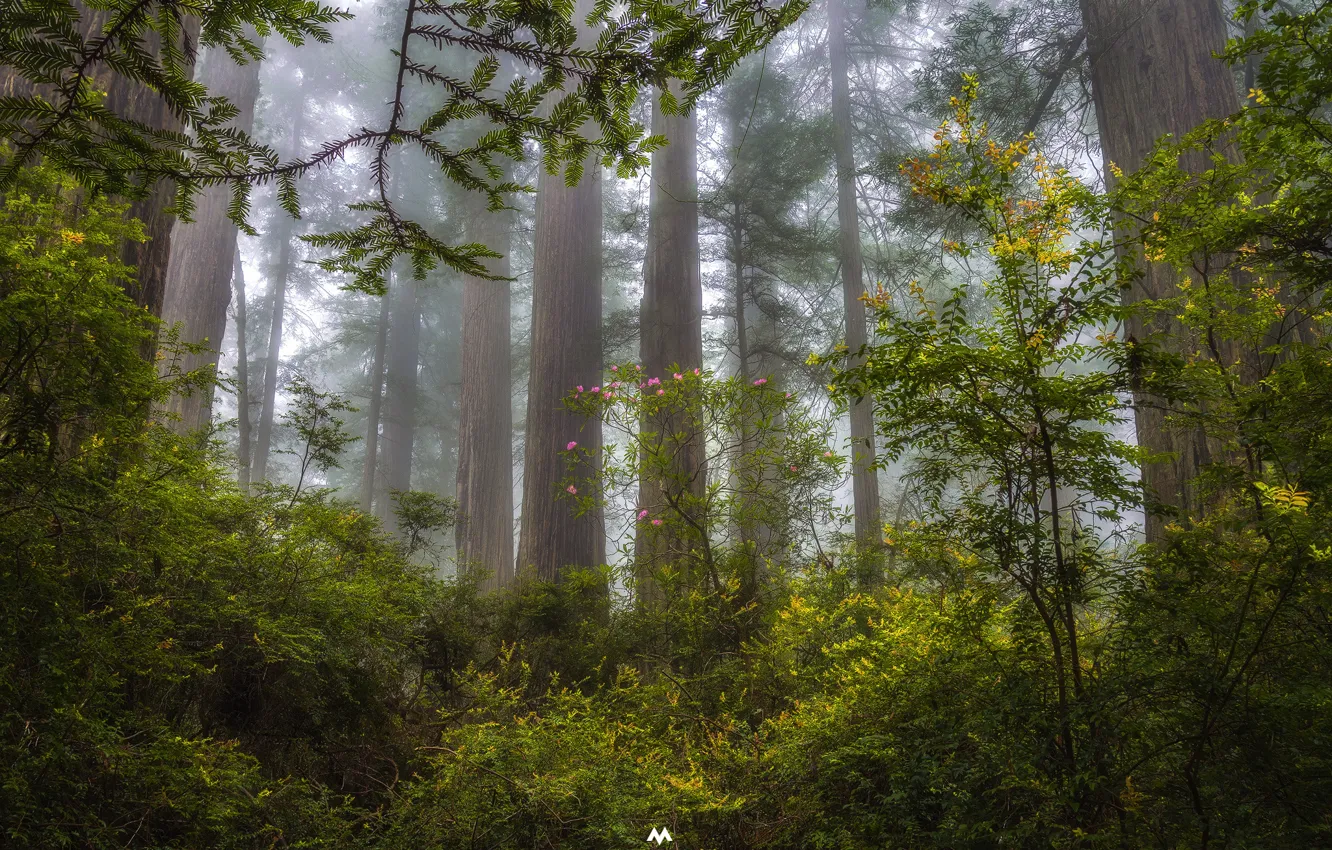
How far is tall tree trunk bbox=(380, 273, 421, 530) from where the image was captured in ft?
61.8

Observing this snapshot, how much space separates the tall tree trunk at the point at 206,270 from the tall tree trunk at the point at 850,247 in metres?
9.63

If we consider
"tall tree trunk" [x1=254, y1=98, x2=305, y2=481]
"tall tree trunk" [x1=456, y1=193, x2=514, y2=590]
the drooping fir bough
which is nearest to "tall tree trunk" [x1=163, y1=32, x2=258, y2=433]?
"tall tree trunk" [x1=456, y1=193, x2=514, y2=590]

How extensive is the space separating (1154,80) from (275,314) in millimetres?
19792

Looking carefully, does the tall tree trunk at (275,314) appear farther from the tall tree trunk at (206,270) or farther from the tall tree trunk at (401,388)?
the tall tree trunk at (206,270)

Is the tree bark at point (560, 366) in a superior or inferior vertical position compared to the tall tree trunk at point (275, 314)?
inferior

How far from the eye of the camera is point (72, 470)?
8.61 ft

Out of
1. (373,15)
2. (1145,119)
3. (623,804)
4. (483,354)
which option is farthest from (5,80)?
(373,15)

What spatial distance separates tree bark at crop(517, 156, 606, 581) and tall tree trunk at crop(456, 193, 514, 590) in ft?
4.29

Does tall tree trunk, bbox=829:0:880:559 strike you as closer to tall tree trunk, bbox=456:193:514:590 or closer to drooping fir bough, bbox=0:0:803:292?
tall tree trunk, bbox=456:193:514:590

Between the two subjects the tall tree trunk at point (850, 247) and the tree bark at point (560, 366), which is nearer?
the tree bark at point (560, 366)

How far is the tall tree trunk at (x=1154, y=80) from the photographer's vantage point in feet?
18.4

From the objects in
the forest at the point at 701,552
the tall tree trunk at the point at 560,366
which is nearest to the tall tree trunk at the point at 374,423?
the tall tree trunk at the point at 560,366

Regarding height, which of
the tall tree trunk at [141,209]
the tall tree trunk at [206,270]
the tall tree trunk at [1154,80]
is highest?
the tall tree trunk at [206,270]

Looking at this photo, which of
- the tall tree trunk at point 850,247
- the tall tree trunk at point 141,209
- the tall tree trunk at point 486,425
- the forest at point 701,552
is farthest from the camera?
the tall tree trunk at point 486,425
